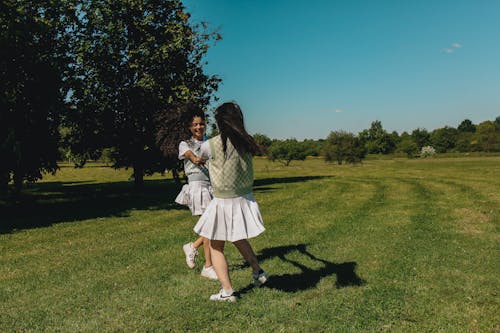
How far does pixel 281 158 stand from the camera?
95.1 metres

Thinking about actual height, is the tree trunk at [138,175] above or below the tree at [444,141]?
below

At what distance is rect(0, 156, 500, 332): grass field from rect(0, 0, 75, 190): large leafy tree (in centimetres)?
508

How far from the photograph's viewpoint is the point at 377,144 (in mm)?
123250

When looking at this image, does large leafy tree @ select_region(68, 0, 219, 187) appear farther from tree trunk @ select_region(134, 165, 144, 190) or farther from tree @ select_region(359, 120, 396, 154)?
tree @ select_region(359, 120, 396, 154)

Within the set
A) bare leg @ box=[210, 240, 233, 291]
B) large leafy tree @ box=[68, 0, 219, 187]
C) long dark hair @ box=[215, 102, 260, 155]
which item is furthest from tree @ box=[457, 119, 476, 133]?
bare leg @ box=[210, 240, 233, 291]

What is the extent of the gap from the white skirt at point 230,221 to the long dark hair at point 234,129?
0.73m

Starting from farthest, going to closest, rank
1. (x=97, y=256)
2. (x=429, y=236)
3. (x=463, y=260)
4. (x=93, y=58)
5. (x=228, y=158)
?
(x=93, y=58), (x=429, y=236), (x=97, y=256), (x=463, y=260), (x=228, y=158)

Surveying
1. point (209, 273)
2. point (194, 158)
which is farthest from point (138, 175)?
point (194, 158)

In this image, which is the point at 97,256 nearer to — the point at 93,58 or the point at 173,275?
the point at 173,275

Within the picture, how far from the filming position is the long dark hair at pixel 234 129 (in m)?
5.02

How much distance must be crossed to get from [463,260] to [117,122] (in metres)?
21.8

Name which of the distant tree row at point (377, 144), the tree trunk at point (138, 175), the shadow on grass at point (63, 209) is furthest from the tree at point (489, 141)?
the shadow on grass at point (63, 209)

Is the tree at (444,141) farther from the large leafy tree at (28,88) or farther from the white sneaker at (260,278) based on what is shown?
the white sneaker at (260,278)

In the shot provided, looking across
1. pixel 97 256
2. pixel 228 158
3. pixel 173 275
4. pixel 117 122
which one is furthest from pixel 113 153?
pixel 228 158
